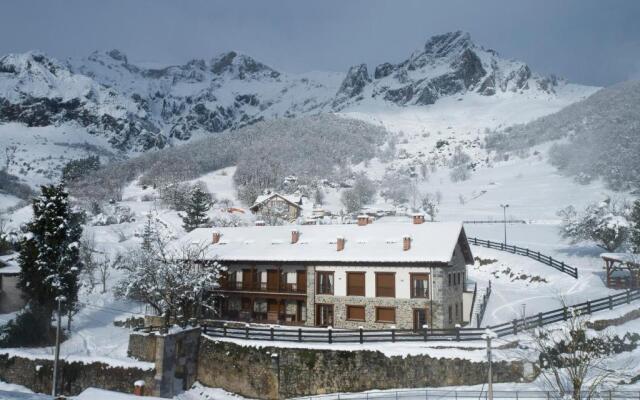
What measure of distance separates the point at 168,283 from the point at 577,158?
12242 centimetres

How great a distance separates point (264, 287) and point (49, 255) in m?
18.5

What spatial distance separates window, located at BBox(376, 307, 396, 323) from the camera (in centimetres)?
3966

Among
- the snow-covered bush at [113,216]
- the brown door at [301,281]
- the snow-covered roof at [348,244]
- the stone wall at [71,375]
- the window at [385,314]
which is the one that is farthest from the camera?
the snow-covered bush at [113,216]

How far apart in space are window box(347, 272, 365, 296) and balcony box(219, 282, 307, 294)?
4.09m

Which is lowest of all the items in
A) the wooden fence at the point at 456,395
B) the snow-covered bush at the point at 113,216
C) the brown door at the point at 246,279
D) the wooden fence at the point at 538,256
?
the wooden fence at the point at 456,395

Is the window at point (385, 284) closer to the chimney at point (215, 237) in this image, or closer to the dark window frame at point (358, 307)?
the dark window frame at point (358, 307)

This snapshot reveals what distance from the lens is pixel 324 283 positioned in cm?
4275

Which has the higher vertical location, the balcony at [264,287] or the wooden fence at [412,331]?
the balcony at [264,287]

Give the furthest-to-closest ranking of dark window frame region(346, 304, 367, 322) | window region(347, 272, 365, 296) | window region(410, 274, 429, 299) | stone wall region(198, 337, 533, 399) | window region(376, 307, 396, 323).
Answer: window region(347, 272, 365, 296), dark window frame region(346, 304, 367, 322), window region(376, 307, 396, 323), window region(410, 274, 429, 299), stone wall region(198, 337, 533, 399)

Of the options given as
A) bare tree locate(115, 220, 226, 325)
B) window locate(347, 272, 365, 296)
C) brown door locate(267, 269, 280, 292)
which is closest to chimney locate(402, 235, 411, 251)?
window locate(347, 272, 365, 296)

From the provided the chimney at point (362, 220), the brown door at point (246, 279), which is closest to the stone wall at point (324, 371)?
the brown door at point (246, 279)

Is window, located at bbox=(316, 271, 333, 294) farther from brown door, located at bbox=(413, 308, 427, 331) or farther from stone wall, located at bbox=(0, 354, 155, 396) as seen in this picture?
stone wall, located at bbox=(0, 354, 155, 396)

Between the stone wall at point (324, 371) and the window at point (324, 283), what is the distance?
10.4 m

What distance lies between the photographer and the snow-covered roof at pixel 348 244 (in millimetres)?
40000
